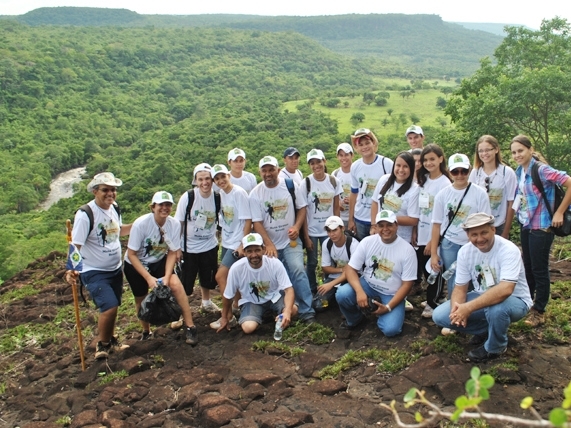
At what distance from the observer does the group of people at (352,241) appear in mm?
5203

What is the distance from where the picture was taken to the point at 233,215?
22.2 feet

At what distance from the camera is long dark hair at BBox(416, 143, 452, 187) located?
19.5 feet

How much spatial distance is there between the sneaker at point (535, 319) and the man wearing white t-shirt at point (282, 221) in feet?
7.77

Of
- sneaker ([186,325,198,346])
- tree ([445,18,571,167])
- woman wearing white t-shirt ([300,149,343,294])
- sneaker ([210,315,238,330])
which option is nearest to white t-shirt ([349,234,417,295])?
woman wearing white t-shirt ([300,149,343,294])

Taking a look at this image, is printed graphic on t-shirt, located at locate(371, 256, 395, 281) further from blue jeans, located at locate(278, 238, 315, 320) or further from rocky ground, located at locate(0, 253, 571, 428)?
blue jeans, located at locate(278, 238, 315, 320)

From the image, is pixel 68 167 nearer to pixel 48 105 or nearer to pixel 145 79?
pixel 48 105

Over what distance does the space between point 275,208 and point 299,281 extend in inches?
36.8

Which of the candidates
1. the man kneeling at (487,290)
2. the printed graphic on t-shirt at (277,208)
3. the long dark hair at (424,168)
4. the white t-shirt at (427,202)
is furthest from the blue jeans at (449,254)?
the printed graphic on t-shirt at (277,208)

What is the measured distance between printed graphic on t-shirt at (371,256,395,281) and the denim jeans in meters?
1.37

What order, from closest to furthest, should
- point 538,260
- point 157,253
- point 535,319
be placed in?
point 538,260, point 535,319, point 157,253

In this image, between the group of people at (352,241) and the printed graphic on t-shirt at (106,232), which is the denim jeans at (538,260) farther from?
the printed graphic on t-shirt at (106,232)

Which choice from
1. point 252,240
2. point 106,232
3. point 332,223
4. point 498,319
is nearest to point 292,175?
point 332,223

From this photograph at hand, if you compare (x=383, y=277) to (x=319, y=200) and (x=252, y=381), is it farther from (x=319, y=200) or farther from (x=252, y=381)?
(x=252, y=381)

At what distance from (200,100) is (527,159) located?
10477cm
